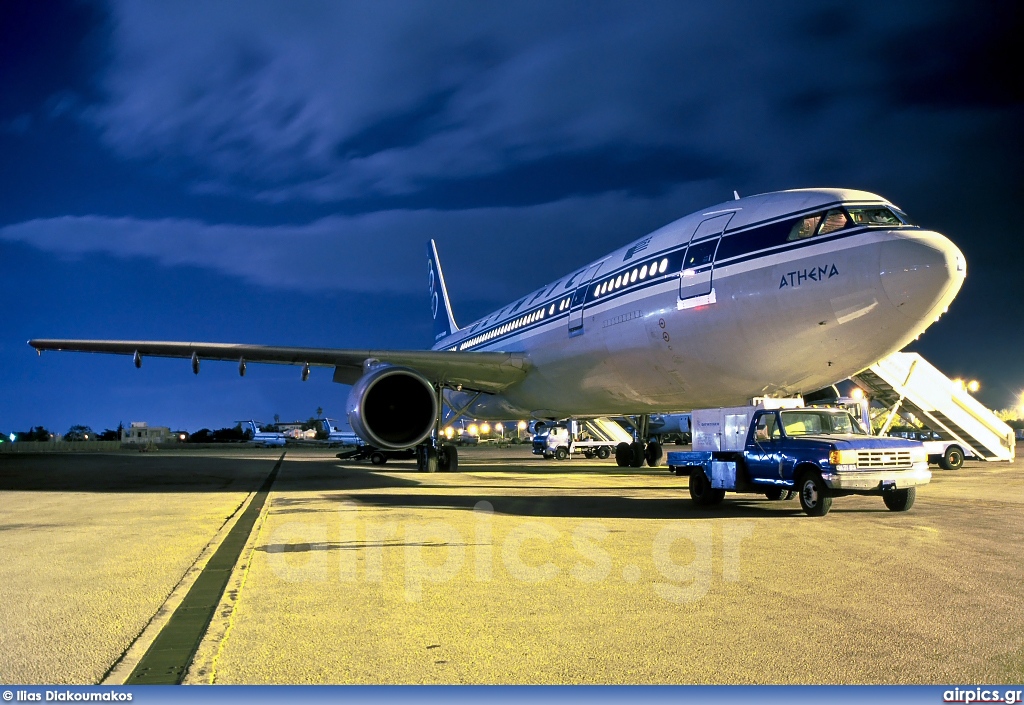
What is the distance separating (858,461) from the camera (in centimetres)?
866

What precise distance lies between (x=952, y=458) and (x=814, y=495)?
1372 cm

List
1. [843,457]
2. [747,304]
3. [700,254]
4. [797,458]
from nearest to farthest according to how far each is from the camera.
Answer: [843,457] < [797,458] < [747,304] < [700,254]

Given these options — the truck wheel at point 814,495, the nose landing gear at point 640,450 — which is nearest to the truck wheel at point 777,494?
the truck wheel at point 814,495

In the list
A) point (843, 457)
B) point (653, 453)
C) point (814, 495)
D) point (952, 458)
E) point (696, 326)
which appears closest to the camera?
point (843, 457)

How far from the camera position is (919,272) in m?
8.33

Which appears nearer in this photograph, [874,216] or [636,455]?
[874,216]

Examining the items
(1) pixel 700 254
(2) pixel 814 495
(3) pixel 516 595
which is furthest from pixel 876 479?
(3) pixel 516 595

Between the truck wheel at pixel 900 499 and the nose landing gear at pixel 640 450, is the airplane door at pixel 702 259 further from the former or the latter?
the nose landing gear at pixel 640 450

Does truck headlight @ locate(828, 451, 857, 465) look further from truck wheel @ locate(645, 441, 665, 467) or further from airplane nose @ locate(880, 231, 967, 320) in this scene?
truck wheel @ locate(645, 441, 665, 467)

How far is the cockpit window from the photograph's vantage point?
29.4 feet

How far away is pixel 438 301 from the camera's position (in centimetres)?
2992

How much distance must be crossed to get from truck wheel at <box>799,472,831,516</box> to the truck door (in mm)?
351

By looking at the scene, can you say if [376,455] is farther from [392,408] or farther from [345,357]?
[392,408]

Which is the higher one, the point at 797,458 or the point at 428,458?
the point at 797,458
